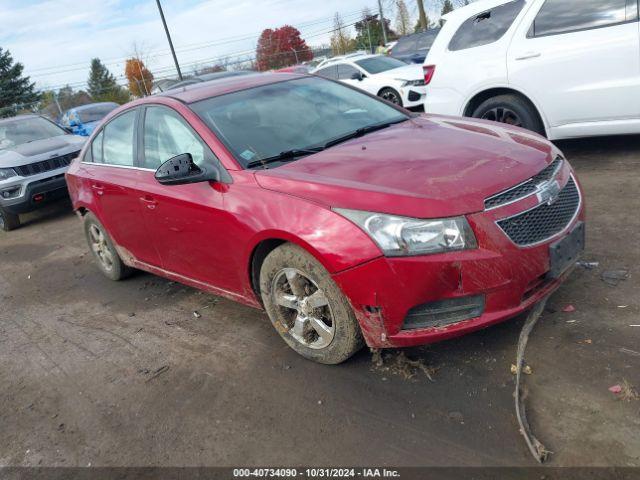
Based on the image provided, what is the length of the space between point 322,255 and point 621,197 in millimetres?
3459

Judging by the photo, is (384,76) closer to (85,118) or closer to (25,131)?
(25,131)

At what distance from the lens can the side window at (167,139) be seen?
3.66 m

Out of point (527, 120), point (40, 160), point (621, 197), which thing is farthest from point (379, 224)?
point (40, 160)

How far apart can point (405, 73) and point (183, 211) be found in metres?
9.58

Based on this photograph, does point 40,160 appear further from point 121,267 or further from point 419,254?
point 419,254

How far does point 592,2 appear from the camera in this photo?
5.55 metres

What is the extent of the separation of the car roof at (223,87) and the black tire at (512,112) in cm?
270

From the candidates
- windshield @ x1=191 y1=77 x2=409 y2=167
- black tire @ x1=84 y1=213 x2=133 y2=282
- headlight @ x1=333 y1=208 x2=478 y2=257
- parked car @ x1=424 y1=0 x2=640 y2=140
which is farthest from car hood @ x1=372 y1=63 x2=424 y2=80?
headlight @ x1=333 y1=208 x2=478 y2=257

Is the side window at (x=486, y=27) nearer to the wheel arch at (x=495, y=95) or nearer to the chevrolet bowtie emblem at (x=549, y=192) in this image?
the wheel arch at (x=495, y=95)

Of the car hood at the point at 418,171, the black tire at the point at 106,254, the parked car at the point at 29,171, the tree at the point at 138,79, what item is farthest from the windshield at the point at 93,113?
the tree at the point at 138,79

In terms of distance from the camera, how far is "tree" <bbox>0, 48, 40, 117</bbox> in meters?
42.2

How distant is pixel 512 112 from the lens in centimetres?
618

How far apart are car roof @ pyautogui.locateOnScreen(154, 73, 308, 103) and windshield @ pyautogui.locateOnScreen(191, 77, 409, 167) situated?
0.08 metres

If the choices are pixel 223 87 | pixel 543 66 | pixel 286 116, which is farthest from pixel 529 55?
pixel 223 87
